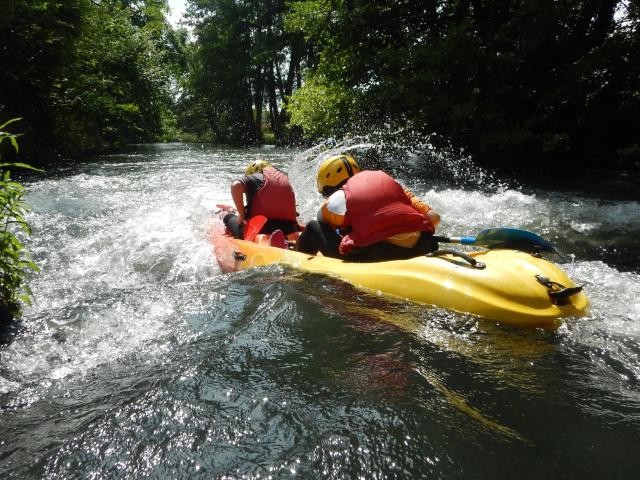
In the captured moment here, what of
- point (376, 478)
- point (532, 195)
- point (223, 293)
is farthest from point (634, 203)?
point (376, 478)

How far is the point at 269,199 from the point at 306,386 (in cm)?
322

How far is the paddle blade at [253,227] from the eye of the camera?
16.3 ft

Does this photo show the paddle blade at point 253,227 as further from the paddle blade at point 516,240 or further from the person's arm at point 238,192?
the paddle blade at point 516,240

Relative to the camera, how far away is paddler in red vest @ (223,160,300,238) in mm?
5098

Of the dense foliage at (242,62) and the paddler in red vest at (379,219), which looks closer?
the paddler in red vest at (379,219)

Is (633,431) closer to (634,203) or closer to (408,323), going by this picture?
(408,323)

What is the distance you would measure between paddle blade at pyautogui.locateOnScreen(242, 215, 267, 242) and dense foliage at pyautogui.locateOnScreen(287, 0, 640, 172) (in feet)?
20.8

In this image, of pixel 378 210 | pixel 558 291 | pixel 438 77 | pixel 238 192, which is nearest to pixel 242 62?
pixel 438 77

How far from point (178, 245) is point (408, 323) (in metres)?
3.59

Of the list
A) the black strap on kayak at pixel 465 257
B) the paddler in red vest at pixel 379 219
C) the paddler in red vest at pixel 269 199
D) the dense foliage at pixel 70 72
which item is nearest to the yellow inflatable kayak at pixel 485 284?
the black strap on kayak at pixel 465 257

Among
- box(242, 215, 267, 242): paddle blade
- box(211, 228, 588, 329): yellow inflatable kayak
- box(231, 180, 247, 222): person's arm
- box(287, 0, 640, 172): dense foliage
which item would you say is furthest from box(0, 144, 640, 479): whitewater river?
box(287, 0, 640, 172): dense foliage

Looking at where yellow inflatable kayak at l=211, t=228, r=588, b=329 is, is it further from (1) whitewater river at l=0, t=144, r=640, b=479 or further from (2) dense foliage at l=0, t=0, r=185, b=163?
(2) dense foliage at l=0, t=0, r=185, b=163

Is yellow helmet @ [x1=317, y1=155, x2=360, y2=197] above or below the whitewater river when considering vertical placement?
above

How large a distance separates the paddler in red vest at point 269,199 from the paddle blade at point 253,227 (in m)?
0.08
